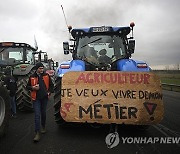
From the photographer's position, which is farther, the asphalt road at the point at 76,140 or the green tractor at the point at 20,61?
the green tractor at the point at 20,61

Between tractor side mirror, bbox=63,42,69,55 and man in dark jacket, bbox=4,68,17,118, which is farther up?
tractor side mirror, bbox=63,42,69,55

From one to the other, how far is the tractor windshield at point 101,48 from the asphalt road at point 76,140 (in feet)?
6.22

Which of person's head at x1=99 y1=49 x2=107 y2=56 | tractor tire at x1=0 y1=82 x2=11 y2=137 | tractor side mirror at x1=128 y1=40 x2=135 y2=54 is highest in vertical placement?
tractor side mirror at x1=128 y1=40 x2=135 y2=54

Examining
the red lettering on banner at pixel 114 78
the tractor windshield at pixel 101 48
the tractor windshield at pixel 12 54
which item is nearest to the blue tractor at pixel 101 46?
the tractor windshield at pixel 101 48

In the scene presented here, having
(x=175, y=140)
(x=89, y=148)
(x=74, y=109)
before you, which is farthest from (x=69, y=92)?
(x=175, y=140)

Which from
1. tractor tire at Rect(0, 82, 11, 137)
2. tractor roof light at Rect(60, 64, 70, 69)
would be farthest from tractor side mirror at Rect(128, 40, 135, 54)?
tractor tire at Rect(0, 82, 11, 137)

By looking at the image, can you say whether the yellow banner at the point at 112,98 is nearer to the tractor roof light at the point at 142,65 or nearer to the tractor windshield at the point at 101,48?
the tractor roof light at the point at 142,65

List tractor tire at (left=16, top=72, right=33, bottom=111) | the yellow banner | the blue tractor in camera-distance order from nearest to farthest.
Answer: the yellow banner, the blue tractor, tractor tire at (left=16, top=72, right=33, bottom=111)

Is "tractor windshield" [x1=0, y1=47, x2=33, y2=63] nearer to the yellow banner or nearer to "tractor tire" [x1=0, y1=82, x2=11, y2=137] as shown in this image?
"tractor tire" [x1=0, y1=82, x2=11, y2=137]

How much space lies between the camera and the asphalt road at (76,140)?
15.3 feet

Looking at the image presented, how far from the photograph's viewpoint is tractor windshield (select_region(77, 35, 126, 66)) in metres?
7.07

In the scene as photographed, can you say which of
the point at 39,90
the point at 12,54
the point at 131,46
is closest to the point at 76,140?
the point at 39,90

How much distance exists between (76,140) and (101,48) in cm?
290

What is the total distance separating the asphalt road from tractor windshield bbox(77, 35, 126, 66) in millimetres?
1896
